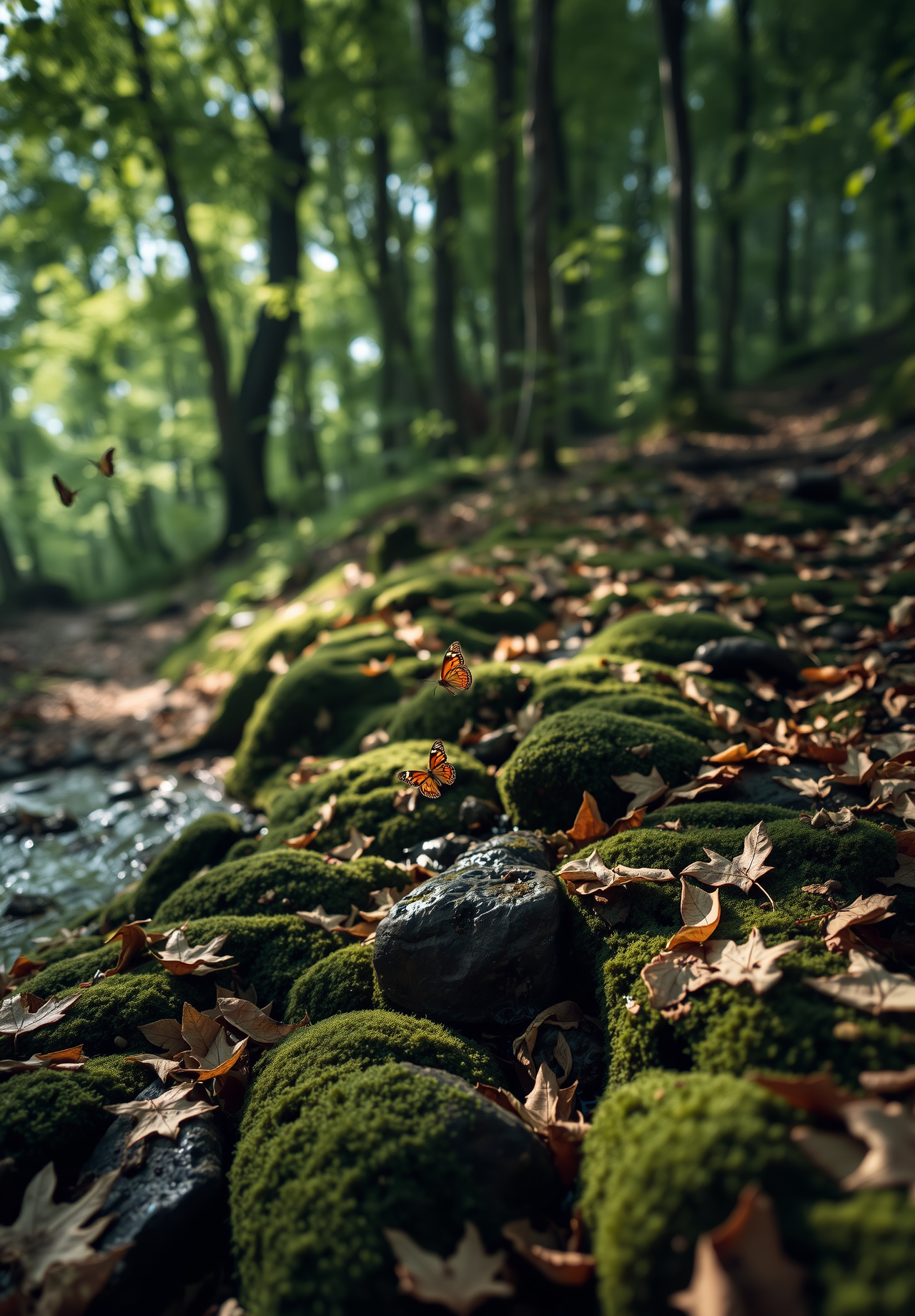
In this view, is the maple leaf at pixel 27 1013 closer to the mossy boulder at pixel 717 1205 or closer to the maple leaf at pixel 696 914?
the mossy boulder at pixel 717 1205

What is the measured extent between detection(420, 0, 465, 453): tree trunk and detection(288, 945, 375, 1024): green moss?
10467 millimetres

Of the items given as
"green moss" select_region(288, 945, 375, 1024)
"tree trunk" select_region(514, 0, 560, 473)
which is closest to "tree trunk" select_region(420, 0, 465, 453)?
"tree trunk" select_region(514, 0, 560, 473)

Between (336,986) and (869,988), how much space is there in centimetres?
165

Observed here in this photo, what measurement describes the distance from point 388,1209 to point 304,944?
1.21 meters

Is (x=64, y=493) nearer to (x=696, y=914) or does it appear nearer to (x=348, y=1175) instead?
(x=348, y=1175)

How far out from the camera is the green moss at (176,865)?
328 cm

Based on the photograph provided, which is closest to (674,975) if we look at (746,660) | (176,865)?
(746,660)

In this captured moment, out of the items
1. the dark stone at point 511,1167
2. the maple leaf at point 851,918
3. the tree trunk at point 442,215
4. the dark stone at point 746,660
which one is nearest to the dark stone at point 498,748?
the dark stone at point 746,660

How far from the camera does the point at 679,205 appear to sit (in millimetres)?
10570

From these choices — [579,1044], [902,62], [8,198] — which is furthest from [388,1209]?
[8,198]

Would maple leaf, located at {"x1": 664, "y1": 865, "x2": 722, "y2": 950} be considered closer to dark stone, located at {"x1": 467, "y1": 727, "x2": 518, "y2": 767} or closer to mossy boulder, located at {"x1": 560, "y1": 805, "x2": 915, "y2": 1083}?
mossy boulder, located at {"x1": 560, "y1": 805, "x2": 915, "y2": 1083}

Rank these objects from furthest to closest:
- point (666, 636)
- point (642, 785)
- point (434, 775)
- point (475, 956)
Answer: point (666, 636) → point (642, 785) → point (434, 775) → point (475, 956)

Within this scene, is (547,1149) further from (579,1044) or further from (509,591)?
(509,591)

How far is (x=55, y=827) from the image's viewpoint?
189 inches
